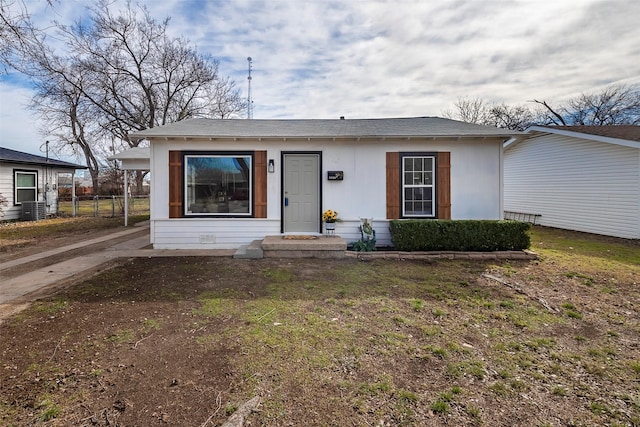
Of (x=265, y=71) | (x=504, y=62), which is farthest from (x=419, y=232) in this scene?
(x=265, y=71)

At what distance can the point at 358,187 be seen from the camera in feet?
24.8

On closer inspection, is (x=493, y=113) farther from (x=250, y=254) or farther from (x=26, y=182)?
(x=26, y=182)

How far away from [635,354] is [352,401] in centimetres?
276

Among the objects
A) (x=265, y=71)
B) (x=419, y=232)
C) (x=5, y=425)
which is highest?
(x=265, y=71)

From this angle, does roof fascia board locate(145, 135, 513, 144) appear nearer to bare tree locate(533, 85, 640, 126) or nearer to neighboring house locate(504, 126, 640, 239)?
neighboring house locate(504, 126, 640, 239)

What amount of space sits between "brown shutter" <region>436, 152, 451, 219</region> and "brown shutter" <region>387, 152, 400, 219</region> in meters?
0.99

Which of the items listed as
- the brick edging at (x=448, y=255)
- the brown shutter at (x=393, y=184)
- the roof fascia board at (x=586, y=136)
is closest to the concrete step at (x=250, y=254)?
the brick edging at (x=448, y=255)

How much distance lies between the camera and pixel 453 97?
2819 centimetres

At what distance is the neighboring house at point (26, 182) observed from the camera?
1302 centimetres

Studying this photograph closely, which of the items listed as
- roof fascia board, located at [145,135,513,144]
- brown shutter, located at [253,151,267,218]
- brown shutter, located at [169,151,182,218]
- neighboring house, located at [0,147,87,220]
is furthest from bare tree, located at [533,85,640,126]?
neighboring house, located at [0,147,87,220]

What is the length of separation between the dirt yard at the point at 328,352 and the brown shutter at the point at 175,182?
2.46 meters

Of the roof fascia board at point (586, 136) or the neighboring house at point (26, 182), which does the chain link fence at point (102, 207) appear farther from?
the roof fascia board at point (586, 136)

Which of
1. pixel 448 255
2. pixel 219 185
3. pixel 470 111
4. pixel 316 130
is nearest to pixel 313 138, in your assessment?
pixel 316 130

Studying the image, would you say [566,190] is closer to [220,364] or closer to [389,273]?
[389,273]
